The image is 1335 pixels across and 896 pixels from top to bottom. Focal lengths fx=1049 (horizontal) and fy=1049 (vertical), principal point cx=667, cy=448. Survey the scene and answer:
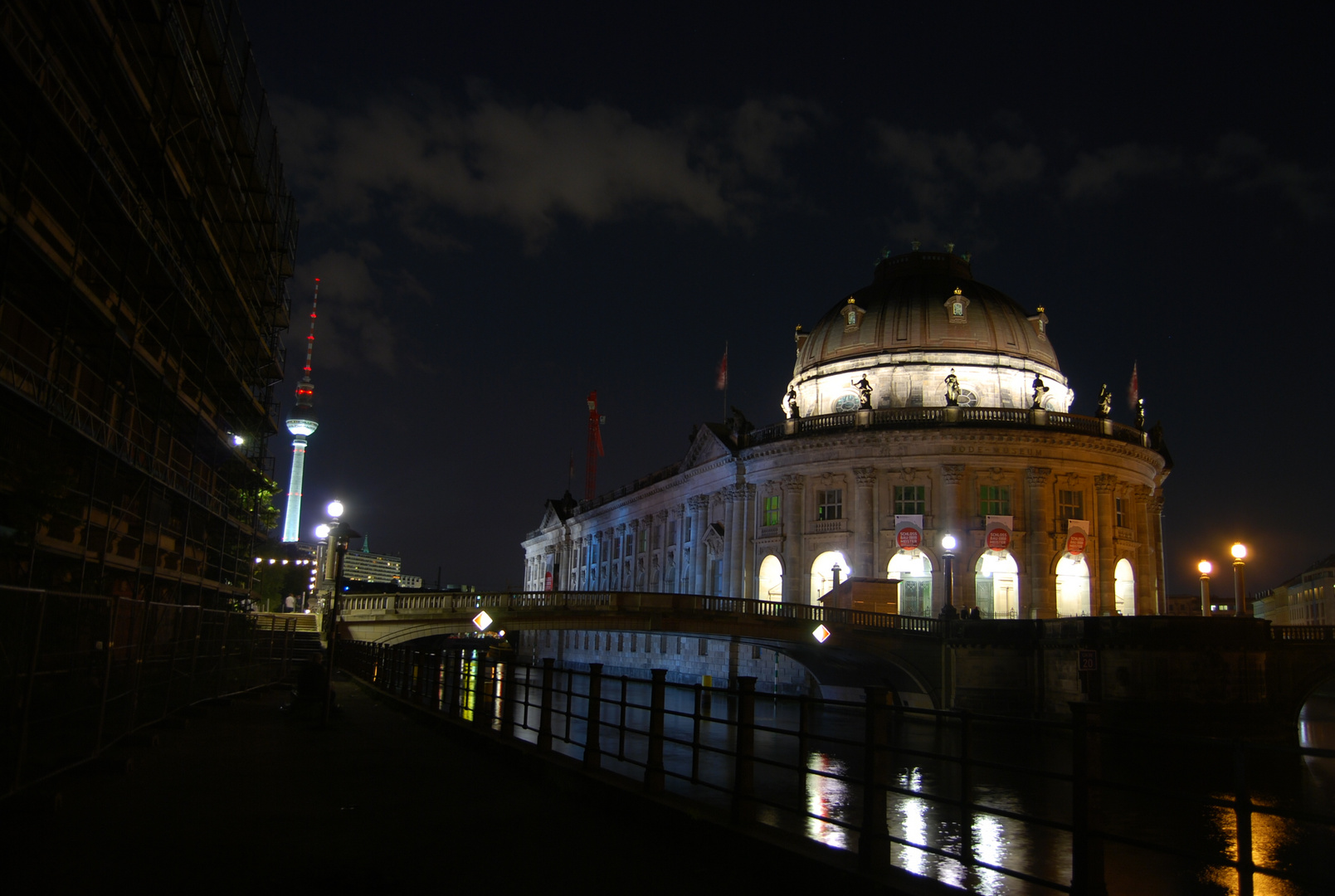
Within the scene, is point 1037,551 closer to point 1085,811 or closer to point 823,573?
point 823,573

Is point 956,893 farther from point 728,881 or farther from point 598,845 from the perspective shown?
point 598,845

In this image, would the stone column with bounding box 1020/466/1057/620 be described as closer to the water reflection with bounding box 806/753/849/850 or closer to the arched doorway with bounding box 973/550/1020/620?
the arched doorway with bounding box 973/550/1020/620

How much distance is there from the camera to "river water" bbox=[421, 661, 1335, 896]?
42.7ft

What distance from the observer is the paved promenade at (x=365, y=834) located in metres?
8.86

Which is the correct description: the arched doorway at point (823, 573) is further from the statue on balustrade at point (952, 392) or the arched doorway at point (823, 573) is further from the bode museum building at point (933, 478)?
the statue on balustrade at point (952, 392)

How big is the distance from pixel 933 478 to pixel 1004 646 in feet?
46.1

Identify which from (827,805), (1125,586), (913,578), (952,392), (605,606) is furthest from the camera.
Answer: (1125,586)

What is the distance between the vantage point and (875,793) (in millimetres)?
9469

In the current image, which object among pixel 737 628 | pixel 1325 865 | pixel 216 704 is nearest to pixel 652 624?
pixel 737 628

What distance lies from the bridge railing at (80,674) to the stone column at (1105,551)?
49924mm

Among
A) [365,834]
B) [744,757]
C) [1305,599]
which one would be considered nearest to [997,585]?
[744,757]

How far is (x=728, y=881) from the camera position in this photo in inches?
371

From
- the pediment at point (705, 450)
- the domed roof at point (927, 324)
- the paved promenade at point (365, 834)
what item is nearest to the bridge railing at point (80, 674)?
the paved promenade at point (365, 834)

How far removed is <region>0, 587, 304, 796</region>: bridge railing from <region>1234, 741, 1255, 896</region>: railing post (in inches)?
403
